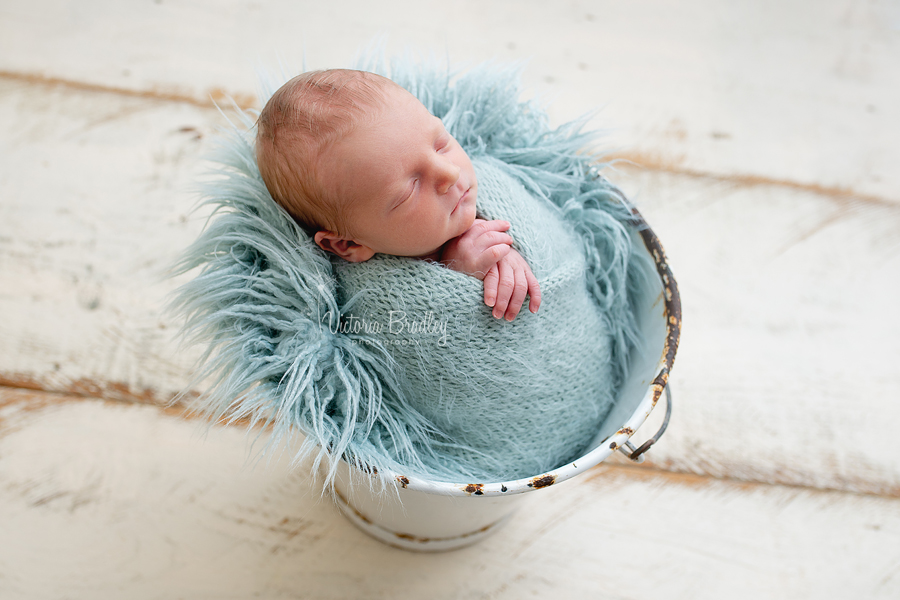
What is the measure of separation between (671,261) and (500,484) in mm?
623

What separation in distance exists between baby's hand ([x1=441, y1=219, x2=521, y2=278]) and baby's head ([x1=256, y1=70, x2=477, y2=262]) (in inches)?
1.3

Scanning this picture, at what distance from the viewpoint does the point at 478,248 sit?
631mm

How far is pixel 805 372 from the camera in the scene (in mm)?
959

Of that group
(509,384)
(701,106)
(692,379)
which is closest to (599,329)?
(509,384)

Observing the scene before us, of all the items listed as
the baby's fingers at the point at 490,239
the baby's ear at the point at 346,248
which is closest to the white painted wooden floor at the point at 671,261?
the baby's ear at the point at 346,248

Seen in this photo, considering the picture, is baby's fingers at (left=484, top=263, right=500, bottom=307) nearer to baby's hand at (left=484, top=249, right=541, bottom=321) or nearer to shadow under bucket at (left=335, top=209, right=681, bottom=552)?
baby's hand at (left=484, top=249, right=541, bottom=321)

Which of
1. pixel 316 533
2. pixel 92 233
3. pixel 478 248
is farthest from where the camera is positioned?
pixel 92 233

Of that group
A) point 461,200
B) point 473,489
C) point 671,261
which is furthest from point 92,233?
point 671,261

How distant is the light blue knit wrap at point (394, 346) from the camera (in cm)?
59

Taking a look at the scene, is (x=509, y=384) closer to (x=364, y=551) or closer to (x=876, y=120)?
(x=364, y=551)

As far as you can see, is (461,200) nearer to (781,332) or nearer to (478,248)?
(478,248)

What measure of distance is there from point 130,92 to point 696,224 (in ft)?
3.40

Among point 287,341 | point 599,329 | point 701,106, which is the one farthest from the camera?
point 701,106

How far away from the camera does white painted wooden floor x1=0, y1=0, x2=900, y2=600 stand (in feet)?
2.64
